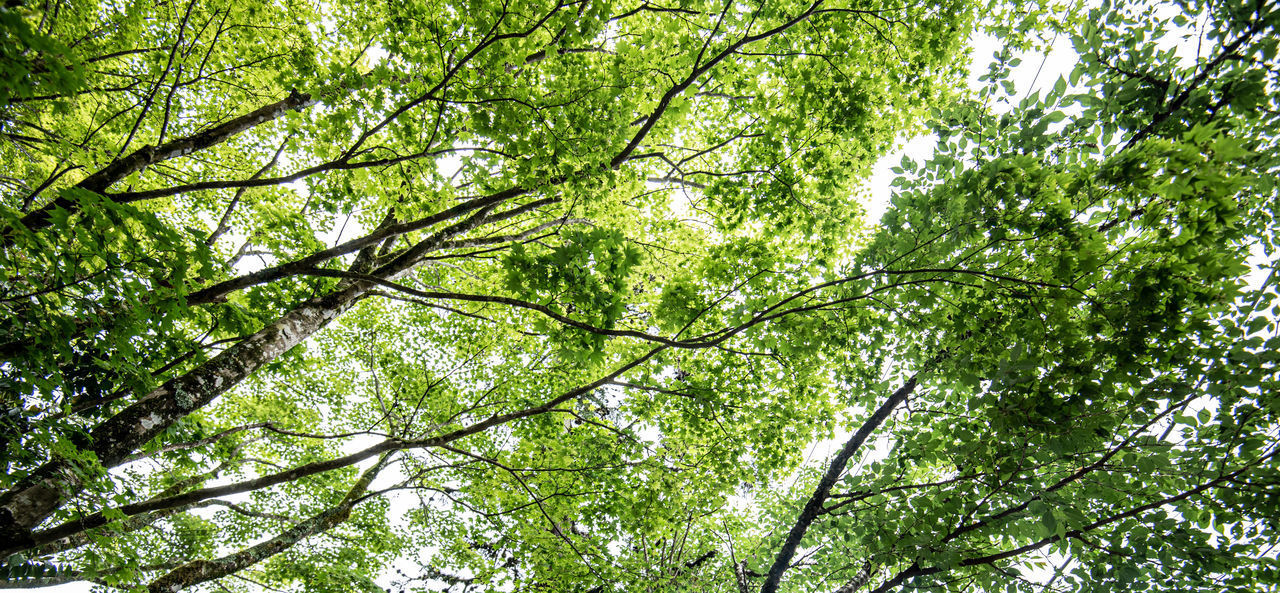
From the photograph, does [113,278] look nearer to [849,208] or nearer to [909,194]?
[909,194]

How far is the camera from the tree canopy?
112 inches

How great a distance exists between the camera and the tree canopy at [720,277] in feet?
9.36

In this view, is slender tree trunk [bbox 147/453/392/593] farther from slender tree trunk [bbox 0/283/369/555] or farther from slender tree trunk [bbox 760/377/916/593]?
slender tree trunk [bbox 760/377/916/593]

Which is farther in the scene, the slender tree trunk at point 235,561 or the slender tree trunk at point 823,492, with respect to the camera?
the slender tree trunk at point 235,561

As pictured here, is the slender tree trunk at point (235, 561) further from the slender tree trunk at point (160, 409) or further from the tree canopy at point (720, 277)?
the slender tree trunk at point (160, 409)

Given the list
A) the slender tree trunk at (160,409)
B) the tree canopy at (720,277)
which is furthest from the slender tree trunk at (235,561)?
the slender tree trunk at (160,409)

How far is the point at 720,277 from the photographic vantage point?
5086 millimetres

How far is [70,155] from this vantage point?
14.4ft

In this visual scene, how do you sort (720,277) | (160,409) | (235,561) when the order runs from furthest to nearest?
(235,561) < (720,277) < (160,409)

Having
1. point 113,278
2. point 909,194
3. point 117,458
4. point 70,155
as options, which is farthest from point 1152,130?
point 70,155

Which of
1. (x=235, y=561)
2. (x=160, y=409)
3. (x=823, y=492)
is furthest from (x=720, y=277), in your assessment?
(x=235, y=561)

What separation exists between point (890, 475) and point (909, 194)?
2.33 metres

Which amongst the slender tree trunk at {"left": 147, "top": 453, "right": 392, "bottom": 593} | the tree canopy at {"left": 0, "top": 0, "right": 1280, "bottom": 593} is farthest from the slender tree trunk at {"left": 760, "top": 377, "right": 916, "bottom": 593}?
the slender tree trunk at {"left": 147, "top": 453, "right": 392, "bottom": 593}

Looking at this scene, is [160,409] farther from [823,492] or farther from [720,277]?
[823,492]
